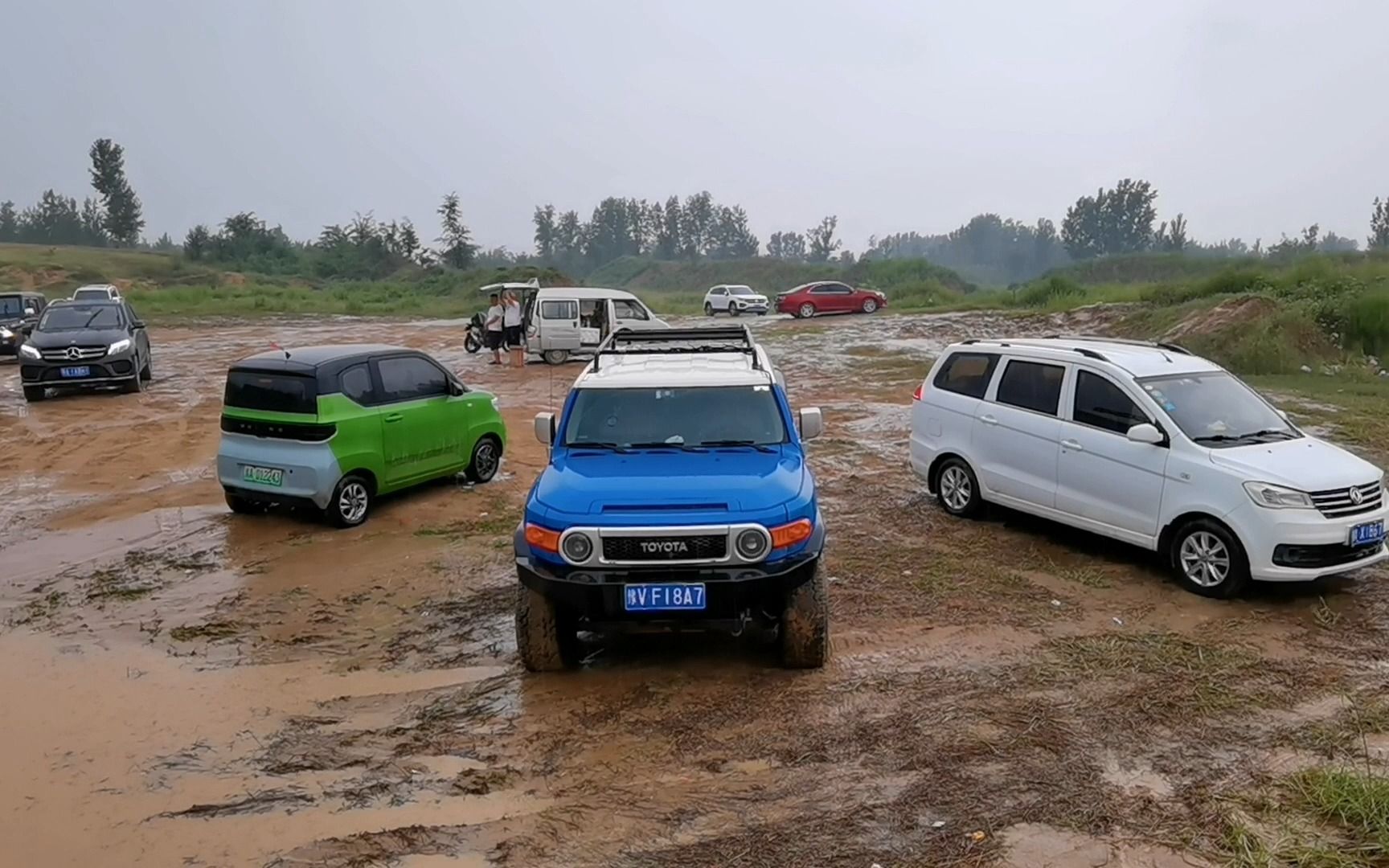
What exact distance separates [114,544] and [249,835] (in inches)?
222

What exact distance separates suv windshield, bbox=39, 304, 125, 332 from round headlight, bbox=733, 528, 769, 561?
16305mm

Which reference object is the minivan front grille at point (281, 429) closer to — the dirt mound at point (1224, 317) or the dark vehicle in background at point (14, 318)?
the dark vehicle in background at point (14, 318)

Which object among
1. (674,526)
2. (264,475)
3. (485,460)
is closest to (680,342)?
(674,526)

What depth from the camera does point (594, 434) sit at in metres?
6.21

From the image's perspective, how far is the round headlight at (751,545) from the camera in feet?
16.7

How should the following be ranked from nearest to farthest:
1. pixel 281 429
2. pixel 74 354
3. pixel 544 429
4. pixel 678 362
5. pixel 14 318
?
pixel 544 429
pixel 678 362
pixel 281 429
pixel 74 354
pixel 14 318

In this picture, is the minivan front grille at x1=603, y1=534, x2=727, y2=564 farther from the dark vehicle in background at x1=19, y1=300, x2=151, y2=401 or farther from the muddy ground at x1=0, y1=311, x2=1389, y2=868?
the dark vehicle in background at x1=19, y1=300, x2=151, y2=401

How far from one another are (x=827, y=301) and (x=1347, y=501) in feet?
109

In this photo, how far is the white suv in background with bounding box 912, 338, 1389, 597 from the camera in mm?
6551

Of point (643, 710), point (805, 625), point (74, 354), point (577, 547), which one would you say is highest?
point (74, 354)

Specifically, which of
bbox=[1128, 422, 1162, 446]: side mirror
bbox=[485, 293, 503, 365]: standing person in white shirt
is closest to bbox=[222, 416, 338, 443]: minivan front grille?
bbox=[1128, 422, 1162, 446]: side mirror

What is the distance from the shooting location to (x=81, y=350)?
16.5 metres

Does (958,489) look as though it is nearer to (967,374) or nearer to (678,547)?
(967,374)

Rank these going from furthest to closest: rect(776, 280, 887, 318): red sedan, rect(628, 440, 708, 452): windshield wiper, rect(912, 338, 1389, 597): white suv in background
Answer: rect(776, 280, 887, 318): red sedan < rect(912, 338, 1389, 597): white suv in background < rect(628, 440, 708, 452): windshield wiper
